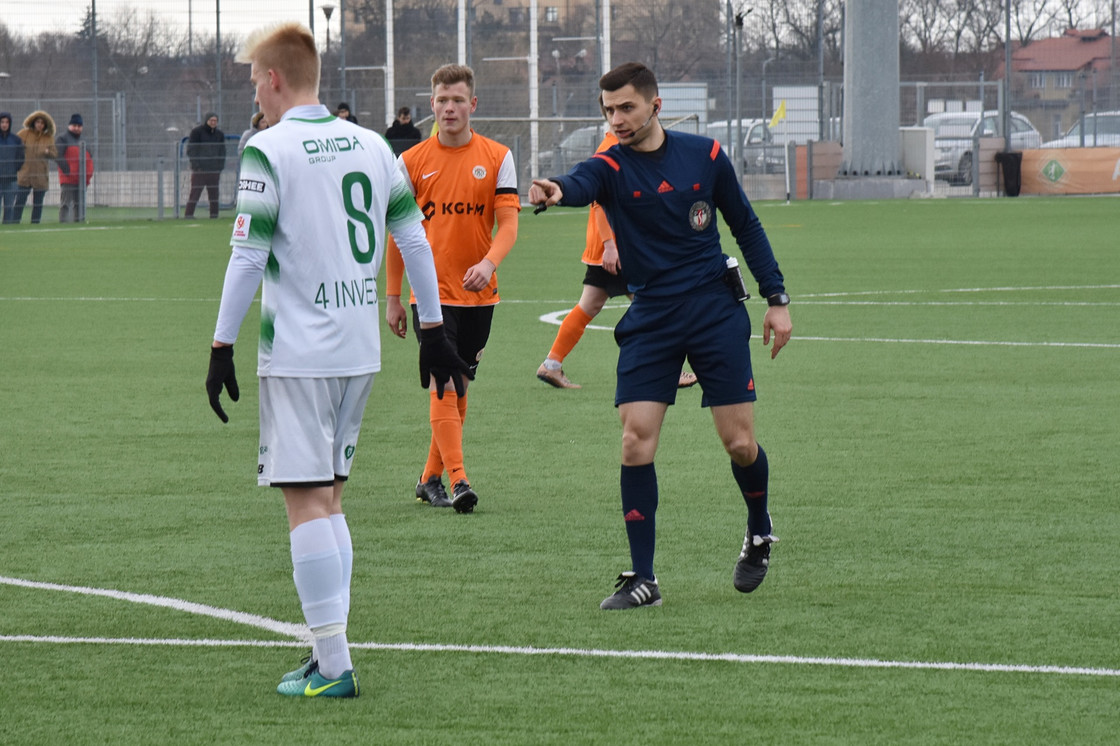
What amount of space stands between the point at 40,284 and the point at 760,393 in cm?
1139

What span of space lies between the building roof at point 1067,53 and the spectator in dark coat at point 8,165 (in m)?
32.5

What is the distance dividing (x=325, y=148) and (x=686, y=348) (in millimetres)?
1695

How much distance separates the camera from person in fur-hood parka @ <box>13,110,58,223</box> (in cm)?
3066

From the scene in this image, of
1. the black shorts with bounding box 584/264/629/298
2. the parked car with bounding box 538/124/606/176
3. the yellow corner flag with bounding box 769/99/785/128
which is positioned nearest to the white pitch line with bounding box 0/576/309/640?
the black shorts with bounding box 584/264/629/298

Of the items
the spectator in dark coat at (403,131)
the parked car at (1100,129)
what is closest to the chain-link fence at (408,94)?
the parked car at (1100,129)

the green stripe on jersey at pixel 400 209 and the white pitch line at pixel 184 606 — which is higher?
the green stripe on jersey at pixel 400 209

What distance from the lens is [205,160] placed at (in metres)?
33.4

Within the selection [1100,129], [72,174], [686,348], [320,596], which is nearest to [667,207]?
[686,348]

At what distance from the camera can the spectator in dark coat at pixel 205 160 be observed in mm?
33281

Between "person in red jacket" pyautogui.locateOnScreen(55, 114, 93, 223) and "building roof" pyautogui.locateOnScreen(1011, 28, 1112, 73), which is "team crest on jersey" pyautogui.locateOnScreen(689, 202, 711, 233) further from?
"building roof" pyautogui.locateOnScreen(1011, 28, 1112, 73)

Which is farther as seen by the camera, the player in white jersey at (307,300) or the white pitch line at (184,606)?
the white pitch line at (184,606)

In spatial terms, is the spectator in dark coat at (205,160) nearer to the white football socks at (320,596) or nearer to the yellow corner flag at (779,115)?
the yellow corner flag at (779,115)

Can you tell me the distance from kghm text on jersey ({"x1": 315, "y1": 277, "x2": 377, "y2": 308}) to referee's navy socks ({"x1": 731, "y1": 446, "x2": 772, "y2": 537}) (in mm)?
1794

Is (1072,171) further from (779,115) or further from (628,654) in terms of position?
(628,654)
